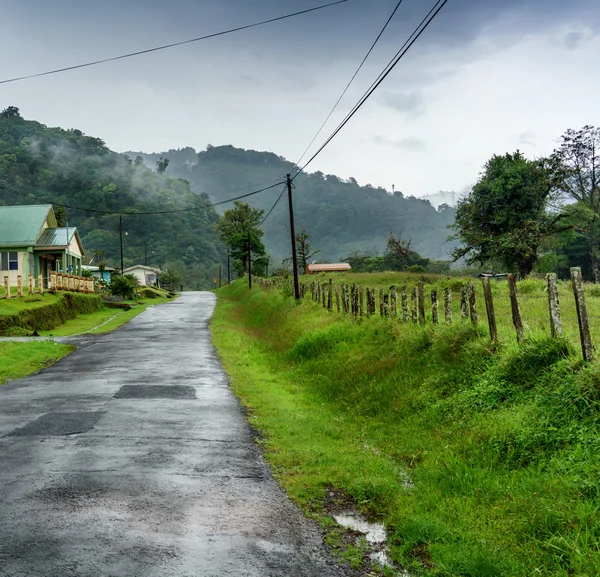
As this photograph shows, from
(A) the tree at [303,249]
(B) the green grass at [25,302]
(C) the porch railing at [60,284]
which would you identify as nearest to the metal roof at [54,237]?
(C) the porch railing at [60,284]

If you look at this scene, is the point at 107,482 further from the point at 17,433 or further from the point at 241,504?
the point at 17,433

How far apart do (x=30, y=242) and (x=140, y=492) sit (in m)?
38.5

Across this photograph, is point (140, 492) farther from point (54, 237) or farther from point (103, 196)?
point (103, 196)

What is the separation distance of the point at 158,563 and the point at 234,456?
3.36 m

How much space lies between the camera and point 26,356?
685 inches

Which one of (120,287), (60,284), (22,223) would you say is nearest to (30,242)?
(22,223)

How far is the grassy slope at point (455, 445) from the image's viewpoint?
202 inches

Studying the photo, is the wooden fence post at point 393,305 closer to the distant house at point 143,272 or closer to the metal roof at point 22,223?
the metal roof at point 22,223

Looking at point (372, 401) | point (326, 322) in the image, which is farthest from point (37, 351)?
point (372, 401)

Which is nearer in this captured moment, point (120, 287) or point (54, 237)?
point (54, 237)

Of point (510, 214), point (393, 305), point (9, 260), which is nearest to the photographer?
point (393, 305)

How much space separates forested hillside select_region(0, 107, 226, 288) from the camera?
10588 cm

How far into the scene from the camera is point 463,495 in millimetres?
6305

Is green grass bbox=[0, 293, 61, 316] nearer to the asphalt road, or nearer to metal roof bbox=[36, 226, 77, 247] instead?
metal roof bbox=[36, 226, 77, 247]
